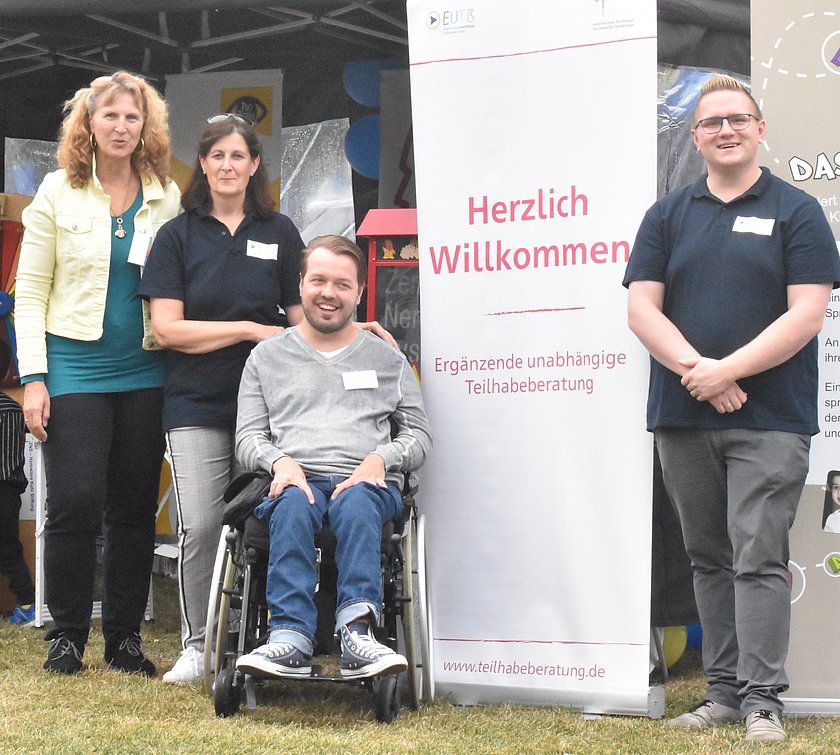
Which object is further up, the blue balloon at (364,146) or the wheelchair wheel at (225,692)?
the blue balloon at (364,146)

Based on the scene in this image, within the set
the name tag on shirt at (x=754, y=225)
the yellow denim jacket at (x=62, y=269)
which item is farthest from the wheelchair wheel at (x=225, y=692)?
the name tag on shirt at (x=754, y=225)

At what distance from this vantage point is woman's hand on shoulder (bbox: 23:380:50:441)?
3412 mm

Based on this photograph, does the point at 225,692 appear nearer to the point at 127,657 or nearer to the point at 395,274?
the point at 127,657

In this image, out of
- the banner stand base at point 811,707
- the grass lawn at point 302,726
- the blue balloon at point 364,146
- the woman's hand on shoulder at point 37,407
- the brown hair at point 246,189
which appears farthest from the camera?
the blue balloon at point 364,146

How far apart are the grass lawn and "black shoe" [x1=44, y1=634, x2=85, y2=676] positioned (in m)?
0.04

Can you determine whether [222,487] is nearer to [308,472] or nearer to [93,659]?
[308,472]

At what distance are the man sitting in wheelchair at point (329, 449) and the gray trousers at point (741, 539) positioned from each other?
2.41 ft

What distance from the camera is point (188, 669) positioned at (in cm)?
347

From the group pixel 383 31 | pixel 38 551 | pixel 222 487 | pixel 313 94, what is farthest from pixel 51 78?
pixel 222 487

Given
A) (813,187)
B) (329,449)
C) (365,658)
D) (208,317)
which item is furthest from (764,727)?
(208,317)

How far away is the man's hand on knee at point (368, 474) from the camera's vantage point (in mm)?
3066

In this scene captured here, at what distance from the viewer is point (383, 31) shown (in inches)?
203

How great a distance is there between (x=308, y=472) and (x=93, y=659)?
1.15 m

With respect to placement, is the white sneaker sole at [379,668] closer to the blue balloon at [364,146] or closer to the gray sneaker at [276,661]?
the gray sneaker at [276,661]
